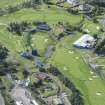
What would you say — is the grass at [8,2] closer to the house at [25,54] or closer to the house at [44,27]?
the house at [44,27]

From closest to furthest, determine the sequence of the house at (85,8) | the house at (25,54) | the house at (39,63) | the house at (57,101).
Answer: the house at (57,101) < the house at (39,63) < the house at (25,54) < the house at (85,8)

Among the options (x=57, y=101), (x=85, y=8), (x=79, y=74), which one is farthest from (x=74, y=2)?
(x=57, y=101)

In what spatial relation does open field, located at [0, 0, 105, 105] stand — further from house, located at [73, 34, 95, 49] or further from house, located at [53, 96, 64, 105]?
house, located at [53, 96, 64, 105]

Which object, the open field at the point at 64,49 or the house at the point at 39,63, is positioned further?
the house at the point at 39,63

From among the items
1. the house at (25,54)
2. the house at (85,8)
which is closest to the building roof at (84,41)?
the house at (25,54)

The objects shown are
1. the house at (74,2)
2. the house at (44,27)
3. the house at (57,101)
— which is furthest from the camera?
the house at (74,2)

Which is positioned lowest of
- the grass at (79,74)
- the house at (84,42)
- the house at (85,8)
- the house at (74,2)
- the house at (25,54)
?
the grass at (79,74)

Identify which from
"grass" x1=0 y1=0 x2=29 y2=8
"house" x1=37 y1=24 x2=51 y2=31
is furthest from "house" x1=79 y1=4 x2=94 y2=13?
"grass" x1=0 y1=0 x2=29 y2=8

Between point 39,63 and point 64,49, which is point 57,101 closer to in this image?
point 39,63
